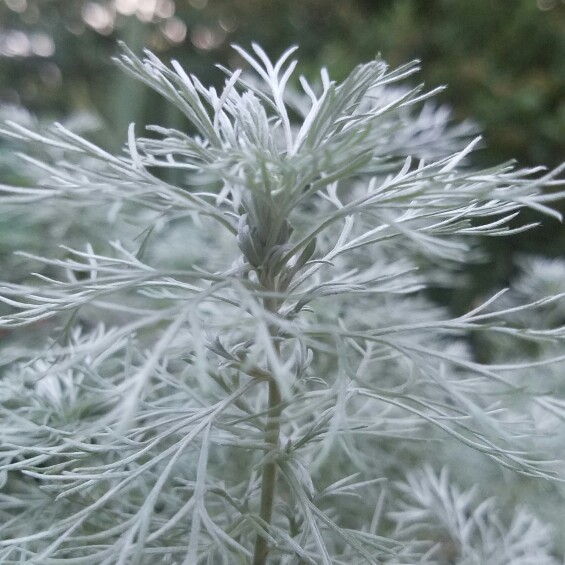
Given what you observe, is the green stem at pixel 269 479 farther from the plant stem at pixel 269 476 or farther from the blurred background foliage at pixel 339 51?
the blurred background foliage at pixel 339 51

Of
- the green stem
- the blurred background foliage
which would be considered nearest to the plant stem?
the green stem

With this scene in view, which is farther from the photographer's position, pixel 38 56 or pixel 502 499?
pixel 38 56

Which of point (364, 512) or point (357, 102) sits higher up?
point (357, 102)

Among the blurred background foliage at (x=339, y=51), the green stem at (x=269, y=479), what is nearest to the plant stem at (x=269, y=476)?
the green stem at (x=269, y=479)

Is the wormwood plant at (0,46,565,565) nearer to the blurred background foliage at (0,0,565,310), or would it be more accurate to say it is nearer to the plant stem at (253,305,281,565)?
the plant stem at (253,305,281,565)

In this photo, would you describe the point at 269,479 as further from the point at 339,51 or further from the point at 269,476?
the point at 339,51

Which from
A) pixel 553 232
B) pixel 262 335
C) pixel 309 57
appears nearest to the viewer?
pixel 262 335

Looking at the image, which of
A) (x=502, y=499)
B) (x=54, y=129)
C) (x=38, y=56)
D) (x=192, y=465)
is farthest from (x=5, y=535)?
(x=38, y=56)

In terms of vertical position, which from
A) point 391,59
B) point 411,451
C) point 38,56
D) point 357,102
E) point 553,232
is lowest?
point 411,451

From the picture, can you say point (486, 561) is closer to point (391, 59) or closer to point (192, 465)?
point (192, 465)
